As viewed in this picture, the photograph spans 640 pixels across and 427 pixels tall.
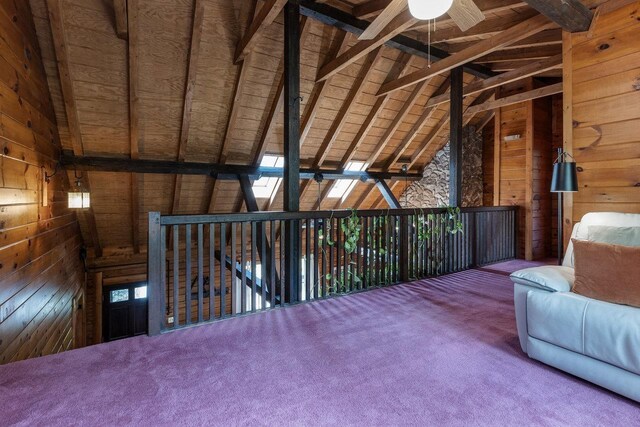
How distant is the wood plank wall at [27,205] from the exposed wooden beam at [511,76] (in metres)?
5.50

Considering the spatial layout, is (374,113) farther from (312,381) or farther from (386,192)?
(312,381)

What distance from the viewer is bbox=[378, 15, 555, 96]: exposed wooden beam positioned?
10.7 ft

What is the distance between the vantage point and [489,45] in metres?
3.64

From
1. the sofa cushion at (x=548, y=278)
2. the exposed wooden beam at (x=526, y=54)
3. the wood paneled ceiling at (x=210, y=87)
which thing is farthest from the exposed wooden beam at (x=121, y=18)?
the exposed wooden beam at (x=526, y=54)

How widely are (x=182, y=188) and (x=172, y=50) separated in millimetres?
2458

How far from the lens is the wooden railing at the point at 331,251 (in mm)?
2660

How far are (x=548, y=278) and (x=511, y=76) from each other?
4029 mm

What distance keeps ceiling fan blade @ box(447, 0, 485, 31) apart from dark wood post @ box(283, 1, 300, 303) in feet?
5.45

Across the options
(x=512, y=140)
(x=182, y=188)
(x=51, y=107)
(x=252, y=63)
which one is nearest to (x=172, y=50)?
(x=252, y=63)

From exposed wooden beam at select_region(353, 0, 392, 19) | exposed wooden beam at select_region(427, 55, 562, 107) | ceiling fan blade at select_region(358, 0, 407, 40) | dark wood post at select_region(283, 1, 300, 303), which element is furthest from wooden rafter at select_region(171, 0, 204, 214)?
exposed wooden beam at select_region(427, 55, 562, 107)

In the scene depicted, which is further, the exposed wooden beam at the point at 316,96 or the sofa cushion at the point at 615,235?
the exposed wooden beam at the point at 316,96

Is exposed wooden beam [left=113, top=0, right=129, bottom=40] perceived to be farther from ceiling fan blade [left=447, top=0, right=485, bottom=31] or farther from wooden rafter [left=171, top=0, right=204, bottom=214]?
ceiling fan blade [left=447, top=0, right=485, bottom=31]

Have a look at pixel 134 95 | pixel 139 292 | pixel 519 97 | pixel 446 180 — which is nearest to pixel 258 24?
pixel 134 95

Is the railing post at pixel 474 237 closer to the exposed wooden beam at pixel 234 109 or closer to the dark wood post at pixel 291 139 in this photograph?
the dark wood post at pixel 291 139
